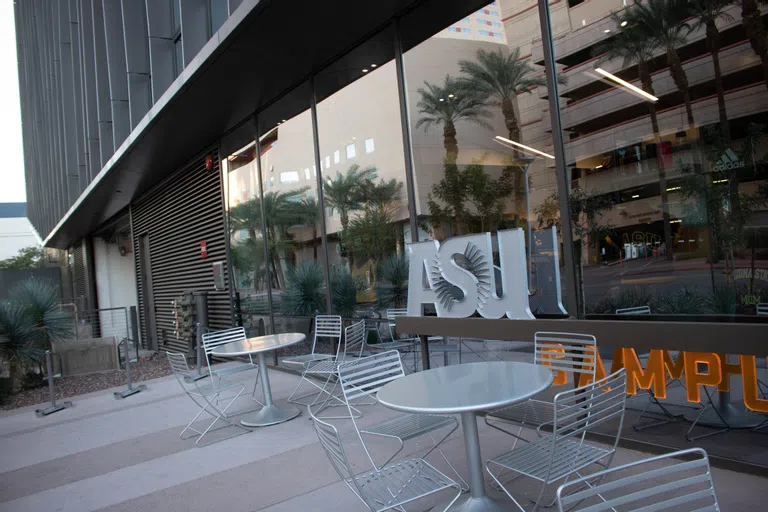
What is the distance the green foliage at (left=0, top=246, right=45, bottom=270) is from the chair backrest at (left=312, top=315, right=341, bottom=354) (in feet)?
178

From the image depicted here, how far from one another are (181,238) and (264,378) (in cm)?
653

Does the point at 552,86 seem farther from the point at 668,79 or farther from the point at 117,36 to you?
the point at 117,36

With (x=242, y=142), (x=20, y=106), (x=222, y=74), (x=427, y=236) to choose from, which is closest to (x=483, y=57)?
(x=427, y=236)

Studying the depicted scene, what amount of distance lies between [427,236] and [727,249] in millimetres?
2469

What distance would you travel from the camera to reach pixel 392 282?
564 centimetres

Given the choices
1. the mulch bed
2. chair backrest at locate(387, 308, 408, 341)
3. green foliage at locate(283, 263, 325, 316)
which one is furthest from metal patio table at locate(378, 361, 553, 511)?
the mulch bed

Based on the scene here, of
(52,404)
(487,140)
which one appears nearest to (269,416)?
(487,140)

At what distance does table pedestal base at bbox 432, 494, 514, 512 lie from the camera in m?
2.72

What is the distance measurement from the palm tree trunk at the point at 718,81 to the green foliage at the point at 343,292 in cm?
387

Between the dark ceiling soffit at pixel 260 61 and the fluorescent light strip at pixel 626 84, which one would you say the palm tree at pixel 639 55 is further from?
the dark ceiling soffit at pixel 260 61

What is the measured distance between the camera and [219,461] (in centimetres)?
427

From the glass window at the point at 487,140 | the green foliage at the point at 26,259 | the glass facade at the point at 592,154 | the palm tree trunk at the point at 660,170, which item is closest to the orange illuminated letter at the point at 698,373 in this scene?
the glass facade at the point at 592,154

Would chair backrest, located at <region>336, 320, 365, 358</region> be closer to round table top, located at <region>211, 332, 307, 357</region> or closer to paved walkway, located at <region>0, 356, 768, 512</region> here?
round table top, located at <region>211, 332, 307, 357</region>

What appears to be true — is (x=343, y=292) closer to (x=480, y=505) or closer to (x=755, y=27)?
(x=480, y=505)
